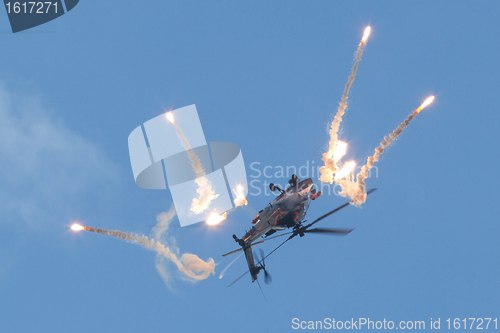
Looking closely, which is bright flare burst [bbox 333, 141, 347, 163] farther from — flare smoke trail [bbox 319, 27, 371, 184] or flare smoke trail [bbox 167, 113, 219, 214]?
flare smoke trail [bbox 167, 113, 219, 214]

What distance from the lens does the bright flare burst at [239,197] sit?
72312mm

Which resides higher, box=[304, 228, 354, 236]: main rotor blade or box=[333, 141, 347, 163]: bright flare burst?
box=[333, 141, 347, 163]: bright flare burst

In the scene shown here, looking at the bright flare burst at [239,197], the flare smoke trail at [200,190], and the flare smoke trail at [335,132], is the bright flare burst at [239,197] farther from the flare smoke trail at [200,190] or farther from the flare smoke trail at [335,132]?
the flare smoke trail at [335,132]

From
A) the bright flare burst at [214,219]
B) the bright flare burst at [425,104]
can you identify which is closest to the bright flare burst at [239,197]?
the bright flare burst at [214,219]

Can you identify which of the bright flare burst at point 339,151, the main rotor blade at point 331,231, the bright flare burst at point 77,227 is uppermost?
the bright flare burst at point 339,151

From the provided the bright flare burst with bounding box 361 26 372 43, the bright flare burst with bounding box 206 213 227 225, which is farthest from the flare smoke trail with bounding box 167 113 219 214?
the bright flare burst with bounding box 361 26 372 43

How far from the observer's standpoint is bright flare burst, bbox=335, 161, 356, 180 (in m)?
65.1

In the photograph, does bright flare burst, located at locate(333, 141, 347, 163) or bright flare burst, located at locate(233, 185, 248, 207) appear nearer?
bright flare burst, located at locate(333, 141, 347, 163)

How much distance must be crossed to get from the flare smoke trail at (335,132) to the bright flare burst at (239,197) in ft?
50.6

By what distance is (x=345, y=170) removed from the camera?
65250mm

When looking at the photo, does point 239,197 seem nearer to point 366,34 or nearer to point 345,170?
point 345,170

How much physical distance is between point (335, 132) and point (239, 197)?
21.3 metres

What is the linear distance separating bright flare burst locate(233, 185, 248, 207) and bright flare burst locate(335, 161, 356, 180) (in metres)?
18.0

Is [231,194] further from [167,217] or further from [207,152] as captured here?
[167,217]
